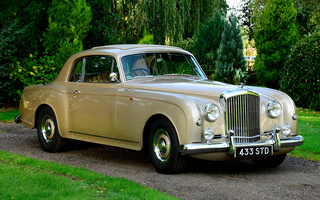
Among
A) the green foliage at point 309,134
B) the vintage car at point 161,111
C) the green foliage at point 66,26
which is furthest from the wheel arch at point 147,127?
the green foliage at point 66,26

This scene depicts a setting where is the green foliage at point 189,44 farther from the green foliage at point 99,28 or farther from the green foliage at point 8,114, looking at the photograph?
the green foliage at point 8,114

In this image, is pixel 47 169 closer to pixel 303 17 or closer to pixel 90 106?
pixel 90 106

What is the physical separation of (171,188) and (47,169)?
1978 millimetres

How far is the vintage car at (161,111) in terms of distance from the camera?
6.55 meters

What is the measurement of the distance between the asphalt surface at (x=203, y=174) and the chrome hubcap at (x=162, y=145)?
0.83 ft

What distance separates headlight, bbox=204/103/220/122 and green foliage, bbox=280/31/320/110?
10436 millimetres

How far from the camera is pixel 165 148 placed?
22.4 feet

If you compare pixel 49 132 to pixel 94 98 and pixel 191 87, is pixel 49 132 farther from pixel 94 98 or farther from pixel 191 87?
pixel 191 87

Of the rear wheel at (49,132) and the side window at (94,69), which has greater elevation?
the side window at (94,69)

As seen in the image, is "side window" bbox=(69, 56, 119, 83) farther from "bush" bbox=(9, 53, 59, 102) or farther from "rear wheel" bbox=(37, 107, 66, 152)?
"bush" bbox=(9, 53, 59, 102)

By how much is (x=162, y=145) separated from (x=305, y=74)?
35.7 ft

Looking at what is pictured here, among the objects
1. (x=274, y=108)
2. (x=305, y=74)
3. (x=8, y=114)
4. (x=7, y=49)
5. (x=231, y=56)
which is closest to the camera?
(x=274, y=108)

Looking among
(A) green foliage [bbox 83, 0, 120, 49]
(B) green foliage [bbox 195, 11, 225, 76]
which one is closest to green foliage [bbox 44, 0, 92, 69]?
(A) green foliage [bbox 83, 0, 120, 49]

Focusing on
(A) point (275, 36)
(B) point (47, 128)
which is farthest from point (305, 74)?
(B) point (47, 128)
